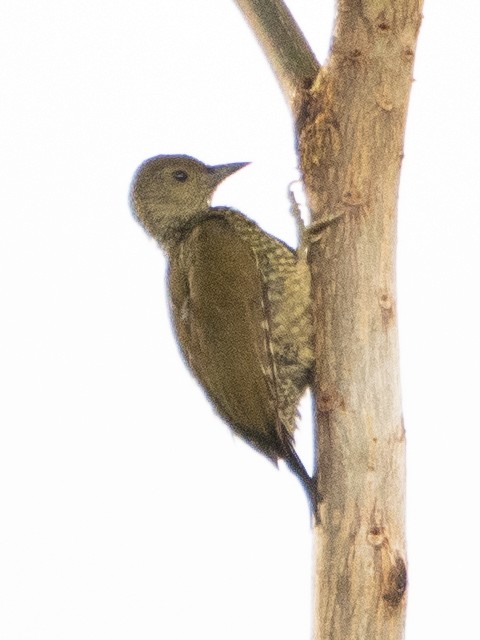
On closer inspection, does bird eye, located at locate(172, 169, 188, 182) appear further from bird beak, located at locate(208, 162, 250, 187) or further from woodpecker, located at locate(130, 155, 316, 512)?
woodpecker, located at locate(130, 155, 316, 512)

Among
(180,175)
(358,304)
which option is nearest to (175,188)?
(180,175)

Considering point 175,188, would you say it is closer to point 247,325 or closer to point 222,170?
point 222,170

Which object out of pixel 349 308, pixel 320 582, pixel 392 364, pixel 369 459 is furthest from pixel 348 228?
pixel 320 582

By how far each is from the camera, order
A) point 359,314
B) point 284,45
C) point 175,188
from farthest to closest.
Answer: point 175,188 → point 284,45 → point 359,314

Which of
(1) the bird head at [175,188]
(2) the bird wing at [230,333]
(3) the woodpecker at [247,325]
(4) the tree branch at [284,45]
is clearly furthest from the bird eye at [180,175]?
(4) the tree branch at [284,45]

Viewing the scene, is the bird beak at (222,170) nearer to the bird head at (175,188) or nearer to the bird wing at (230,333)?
the bird head at (175,188)

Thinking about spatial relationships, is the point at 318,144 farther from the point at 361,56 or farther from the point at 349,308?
the point at 349,308
